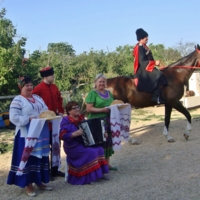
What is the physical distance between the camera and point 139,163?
6285 mm

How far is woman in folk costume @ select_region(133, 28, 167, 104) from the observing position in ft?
26.5

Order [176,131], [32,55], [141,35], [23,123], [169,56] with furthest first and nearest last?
[169,56]
[32,55]
[176,131]
[141,35]
[23,123]

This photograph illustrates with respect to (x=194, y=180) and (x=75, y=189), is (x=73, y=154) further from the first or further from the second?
(x=194, y=180)

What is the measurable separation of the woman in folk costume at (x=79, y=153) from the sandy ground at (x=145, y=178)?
0.15m

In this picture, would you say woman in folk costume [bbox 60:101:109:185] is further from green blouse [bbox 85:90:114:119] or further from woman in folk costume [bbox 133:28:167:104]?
woman in folk costume [bbox 133:28:167:104]

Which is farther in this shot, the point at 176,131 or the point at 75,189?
the point at 176,131

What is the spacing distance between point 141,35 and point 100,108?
10.4ft

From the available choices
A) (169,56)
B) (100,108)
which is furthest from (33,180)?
(169,56)

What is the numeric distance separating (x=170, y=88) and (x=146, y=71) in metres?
0.71

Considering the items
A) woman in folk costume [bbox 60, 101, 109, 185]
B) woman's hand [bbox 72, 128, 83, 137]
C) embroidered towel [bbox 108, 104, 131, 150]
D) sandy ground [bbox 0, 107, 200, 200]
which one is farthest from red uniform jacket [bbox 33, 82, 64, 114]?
sandy ground [bbox 0, 107, 200, 200]

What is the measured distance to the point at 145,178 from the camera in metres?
5.19

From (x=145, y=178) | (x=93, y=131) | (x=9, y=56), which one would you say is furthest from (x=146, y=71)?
(x=9, y=56)

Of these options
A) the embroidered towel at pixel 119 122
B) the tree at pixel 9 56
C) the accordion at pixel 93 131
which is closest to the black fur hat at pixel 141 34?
the embroidered towel at pixel 119 122

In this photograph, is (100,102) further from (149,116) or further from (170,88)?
(149,116)
